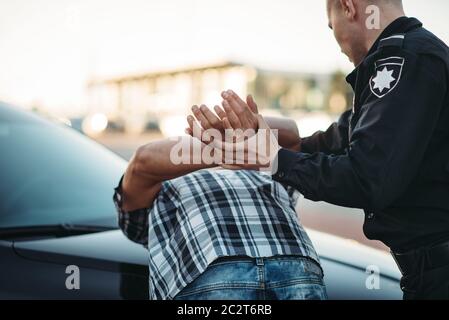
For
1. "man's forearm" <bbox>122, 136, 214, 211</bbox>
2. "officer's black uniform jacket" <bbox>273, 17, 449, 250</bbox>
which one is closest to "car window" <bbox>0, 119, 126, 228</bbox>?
"man's forearm" <bbox>122, 136, 214, 211</bbox>

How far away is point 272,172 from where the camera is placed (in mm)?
1585

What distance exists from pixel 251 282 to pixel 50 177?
129 cm

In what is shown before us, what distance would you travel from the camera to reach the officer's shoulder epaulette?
4.87 feet

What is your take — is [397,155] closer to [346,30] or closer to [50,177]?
[346,30]

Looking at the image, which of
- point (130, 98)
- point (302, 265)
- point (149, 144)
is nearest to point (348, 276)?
point (302, 265)

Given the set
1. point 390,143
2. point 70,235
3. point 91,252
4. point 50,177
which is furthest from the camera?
point 50,177

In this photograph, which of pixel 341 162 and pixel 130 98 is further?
pixel 130 98

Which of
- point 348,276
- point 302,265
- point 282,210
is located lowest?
point 348,276

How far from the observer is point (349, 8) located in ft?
5.29

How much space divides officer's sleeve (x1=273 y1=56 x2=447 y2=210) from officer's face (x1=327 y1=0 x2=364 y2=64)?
A: 9.6 inches

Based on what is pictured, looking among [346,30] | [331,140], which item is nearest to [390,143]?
[346,30]

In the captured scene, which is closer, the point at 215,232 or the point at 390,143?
the point at 390,143

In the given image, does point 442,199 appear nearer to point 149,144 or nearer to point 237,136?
point 237,136

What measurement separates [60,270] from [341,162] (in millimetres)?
900
